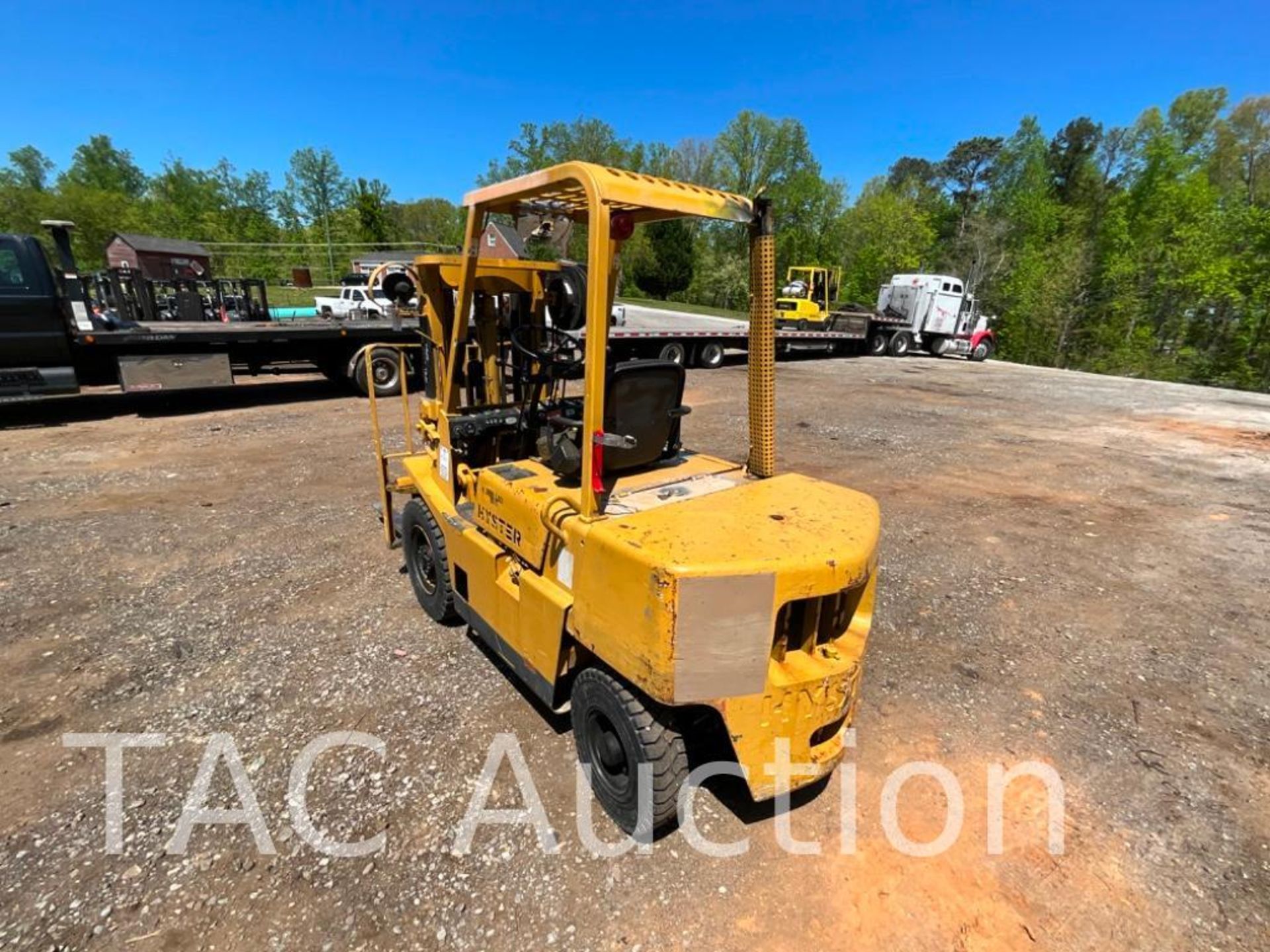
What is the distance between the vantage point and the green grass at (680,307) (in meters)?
33.5

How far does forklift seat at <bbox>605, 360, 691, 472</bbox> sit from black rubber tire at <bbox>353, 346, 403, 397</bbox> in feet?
31.3

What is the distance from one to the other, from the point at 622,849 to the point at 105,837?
2.11 m

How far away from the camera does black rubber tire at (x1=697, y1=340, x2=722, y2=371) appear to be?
16.9 metres

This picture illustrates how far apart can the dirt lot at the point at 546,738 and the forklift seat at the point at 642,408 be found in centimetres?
150

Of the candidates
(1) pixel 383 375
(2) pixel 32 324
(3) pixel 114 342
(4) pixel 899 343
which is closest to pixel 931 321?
(4) pixel 899 343

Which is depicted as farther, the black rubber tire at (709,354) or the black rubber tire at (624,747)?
the black rubber tire at (709,354)

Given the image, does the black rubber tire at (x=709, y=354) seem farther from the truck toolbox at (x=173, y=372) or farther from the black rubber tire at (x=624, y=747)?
the black rubber tire at (x=624, y=747)

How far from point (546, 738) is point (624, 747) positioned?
2.56 ft

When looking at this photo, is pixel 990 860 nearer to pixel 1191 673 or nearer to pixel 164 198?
pixel 1191 673

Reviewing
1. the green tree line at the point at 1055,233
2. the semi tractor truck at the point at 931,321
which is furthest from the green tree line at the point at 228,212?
the semi tractor truck at the point at 931,321

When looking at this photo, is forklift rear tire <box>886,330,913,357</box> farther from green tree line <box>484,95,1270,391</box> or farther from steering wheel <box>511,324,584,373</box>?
A: steering wheel <box>511,324,584,373</box>

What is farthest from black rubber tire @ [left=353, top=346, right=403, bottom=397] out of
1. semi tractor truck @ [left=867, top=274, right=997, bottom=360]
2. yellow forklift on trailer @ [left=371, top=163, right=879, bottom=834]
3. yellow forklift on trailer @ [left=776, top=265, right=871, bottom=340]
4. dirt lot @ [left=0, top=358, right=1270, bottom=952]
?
semi tractor truck @ [left=867, top=274, right=997, bottom=360]

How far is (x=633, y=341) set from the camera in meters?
15.3
